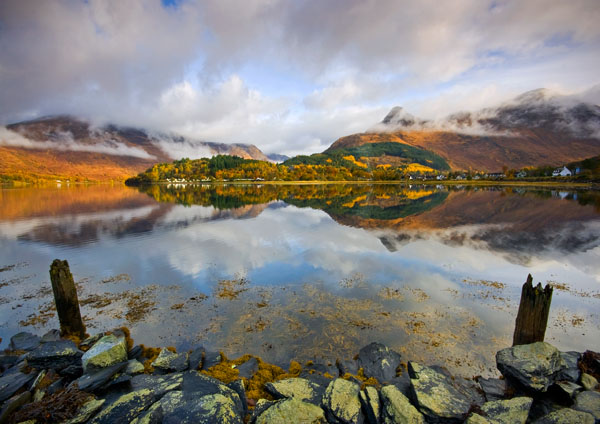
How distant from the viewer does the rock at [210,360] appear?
8.65 m

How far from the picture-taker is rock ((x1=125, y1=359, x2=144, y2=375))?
8.00 metres

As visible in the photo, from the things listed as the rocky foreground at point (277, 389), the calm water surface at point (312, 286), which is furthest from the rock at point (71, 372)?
the calm water surface at point (312, 286)

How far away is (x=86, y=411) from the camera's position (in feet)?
19.9

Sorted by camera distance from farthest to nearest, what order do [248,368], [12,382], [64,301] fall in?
1. [64,301]
2. [248,368]
3. [12,382]

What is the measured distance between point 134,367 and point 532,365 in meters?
11.3

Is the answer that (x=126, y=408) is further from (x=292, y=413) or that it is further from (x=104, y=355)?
(x=292, y=413)

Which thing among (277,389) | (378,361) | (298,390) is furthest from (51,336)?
(378,361)

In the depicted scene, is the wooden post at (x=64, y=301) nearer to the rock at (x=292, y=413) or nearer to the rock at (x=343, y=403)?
the rock at (x=292, y=413)

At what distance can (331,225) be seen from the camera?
35125 mm

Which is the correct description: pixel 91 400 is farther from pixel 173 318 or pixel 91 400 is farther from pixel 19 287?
pixel 19 287

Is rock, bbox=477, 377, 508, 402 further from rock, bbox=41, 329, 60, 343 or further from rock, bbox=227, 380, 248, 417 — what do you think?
rock, bbox=41, 329, 60, 343

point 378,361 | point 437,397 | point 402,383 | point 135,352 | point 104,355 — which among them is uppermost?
point 437,397

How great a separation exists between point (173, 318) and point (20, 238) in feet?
85.6

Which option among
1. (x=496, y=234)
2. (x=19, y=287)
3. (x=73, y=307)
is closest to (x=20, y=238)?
(x=19, y=287)
